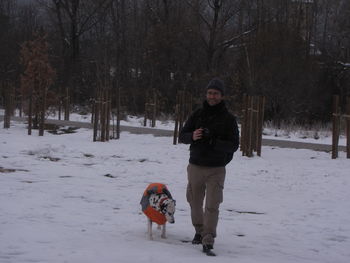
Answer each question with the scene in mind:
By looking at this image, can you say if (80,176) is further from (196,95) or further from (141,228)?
(196,95)

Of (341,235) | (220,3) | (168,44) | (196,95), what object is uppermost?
(220,3)

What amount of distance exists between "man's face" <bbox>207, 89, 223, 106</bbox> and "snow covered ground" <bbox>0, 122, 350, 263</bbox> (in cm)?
151

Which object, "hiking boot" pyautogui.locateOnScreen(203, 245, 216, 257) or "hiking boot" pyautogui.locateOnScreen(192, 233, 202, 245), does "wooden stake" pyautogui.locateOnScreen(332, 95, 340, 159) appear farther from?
"hiking boot" pyautogui.locateOnScreen(203, 245, 216, 257)

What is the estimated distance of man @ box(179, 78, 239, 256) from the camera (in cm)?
530

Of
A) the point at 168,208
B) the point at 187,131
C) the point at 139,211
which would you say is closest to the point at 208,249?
the point at 168,208

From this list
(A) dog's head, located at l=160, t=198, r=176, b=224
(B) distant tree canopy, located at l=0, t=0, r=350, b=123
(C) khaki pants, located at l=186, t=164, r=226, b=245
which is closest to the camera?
(C) khaki pants, located at l=186, t=164, r=226, b=245

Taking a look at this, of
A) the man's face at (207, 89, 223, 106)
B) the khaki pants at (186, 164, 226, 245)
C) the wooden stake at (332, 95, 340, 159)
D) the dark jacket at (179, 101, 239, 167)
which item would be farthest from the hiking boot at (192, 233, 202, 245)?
the wooden stake at (332, 95, 340, 159)

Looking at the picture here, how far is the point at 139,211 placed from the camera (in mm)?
7148

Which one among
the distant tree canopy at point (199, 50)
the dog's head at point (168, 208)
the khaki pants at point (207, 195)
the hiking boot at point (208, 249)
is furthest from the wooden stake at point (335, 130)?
the distant tree canopy at point (199, 50)

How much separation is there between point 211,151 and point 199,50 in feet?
92.2

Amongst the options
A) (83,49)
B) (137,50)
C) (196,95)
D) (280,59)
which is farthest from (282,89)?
(83,49)

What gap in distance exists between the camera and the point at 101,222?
250 inches

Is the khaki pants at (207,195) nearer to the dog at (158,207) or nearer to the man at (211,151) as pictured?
the man at (211,151)

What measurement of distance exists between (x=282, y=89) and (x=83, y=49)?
1994 centimetres
